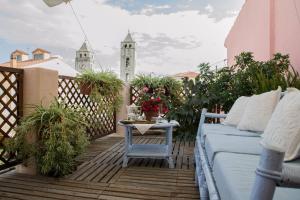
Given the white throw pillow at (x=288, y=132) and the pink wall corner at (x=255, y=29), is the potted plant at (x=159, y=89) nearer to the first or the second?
the pink wall corner at (x=255, y=29)

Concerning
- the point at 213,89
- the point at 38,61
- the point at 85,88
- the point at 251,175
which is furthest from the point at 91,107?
the point at 38,61

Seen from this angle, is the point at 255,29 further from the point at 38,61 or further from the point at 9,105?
the point at 38,61

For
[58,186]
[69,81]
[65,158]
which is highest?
[69,81]

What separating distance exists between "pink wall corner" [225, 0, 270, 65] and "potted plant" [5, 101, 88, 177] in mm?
3170

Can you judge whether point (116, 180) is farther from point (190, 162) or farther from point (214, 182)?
point (214, 182)

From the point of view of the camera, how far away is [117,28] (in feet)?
36.7

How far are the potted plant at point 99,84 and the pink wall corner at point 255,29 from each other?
254 centimetres

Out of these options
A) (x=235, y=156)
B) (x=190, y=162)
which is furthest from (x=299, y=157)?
(x=190, y=162)

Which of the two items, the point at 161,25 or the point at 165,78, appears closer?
the point at 165,78

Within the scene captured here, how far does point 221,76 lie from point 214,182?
336 cm

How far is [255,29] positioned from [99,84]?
301 centimetres

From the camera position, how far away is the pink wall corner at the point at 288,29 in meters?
2.97

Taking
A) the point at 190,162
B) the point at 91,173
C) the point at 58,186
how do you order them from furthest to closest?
the point at 190,162 < the point at 91,173 < the point at 58,186

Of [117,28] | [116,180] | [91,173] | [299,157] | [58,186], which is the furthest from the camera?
[117,28]
